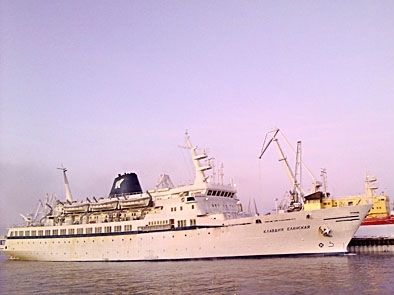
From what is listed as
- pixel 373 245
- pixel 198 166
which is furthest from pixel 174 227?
pixel 373 245

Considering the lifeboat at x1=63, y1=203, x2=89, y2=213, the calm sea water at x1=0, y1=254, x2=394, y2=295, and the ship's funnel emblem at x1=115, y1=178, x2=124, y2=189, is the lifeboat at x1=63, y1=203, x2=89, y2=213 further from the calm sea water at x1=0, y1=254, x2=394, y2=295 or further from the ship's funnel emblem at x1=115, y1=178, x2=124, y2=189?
the calm sea water at x1=0, y1=254, x2=394, y2=295

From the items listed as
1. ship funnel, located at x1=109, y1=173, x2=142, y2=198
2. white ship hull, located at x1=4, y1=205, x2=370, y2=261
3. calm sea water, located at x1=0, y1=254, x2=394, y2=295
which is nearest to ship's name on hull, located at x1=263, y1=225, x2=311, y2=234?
white ship hull, located at x1=4, y1=205, x2=370, y2=261

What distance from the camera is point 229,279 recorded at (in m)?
30.9

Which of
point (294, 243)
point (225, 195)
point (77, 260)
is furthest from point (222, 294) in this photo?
point (77, 260)

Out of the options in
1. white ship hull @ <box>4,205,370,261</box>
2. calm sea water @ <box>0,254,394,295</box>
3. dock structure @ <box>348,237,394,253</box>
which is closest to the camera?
calm sea water @ <box>0,254,394,295</box>

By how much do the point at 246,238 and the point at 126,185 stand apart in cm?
2135

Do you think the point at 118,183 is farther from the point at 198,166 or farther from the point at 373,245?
the point at 373,245

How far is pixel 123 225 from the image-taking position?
2039 inches

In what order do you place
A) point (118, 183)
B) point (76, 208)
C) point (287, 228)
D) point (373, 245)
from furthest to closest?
point (76, 208)
point (373, 245)
point (118, 183)
point (287, 228)

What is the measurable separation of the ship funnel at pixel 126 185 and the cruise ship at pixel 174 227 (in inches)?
5.4

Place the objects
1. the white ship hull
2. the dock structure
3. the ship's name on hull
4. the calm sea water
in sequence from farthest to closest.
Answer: the dock structure, the ship's name on hull, the white ship hull, the calm sea water

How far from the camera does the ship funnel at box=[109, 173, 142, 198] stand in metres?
57.4

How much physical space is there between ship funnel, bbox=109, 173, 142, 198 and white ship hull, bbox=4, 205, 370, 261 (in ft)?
20.8

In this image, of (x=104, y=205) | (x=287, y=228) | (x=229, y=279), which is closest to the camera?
(x=229, y=279)
